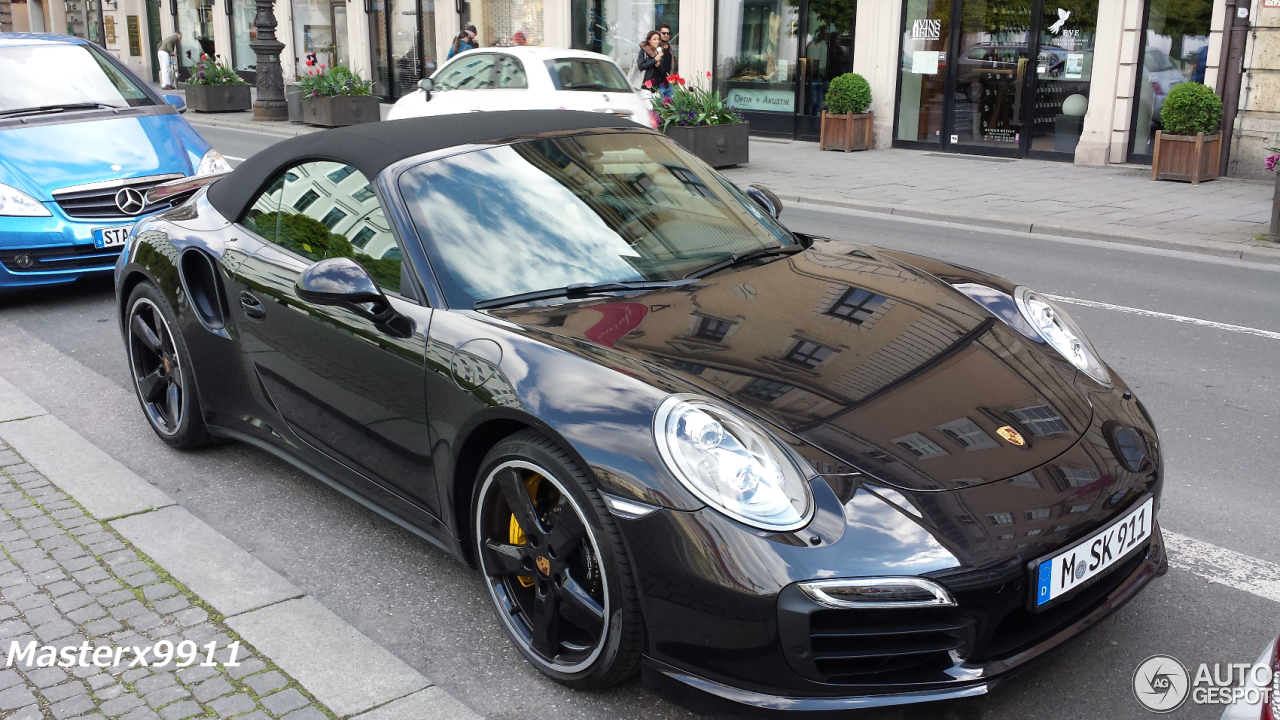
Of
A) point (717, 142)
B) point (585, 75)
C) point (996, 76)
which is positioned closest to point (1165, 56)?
point (996, 76)

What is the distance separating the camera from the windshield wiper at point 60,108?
7.77 meters

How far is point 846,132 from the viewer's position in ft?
57.9

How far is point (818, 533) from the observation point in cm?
246

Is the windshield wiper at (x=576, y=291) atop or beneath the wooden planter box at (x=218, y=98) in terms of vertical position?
beneath

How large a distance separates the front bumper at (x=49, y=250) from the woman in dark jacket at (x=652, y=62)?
11733 millimetres

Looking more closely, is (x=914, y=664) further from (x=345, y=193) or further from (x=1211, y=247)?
(x=1211, y=247)

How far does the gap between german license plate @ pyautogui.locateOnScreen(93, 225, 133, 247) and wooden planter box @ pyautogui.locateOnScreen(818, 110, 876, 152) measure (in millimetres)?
12559

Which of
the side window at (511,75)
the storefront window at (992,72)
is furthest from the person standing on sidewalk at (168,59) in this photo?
the storefront window at (992,72)

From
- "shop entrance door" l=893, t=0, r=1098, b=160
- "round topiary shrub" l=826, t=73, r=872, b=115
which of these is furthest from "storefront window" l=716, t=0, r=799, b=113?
"shop entrance door" l=893, t=0, r=1098, b=160

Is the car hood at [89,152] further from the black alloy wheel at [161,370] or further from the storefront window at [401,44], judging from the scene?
the storefront window at [401,44]

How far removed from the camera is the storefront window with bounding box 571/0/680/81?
22094 mm

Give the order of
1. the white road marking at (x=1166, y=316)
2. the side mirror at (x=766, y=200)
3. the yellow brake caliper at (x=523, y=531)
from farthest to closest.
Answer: the white road marking at (x=1166, y=316) < the side mirror at (x=766, y=200) < the yellow brake caliper at (x=523, y=531)

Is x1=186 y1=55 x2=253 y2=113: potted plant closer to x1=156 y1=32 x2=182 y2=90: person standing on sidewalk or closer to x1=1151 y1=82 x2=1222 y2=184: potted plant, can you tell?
x1=156 y1=32 x2=182 y2=90: person standing on sidewalk

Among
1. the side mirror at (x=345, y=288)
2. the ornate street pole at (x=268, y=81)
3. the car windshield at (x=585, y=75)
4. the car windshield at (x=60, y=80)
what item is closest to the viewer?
the side mirror at (x=345, y=288)
